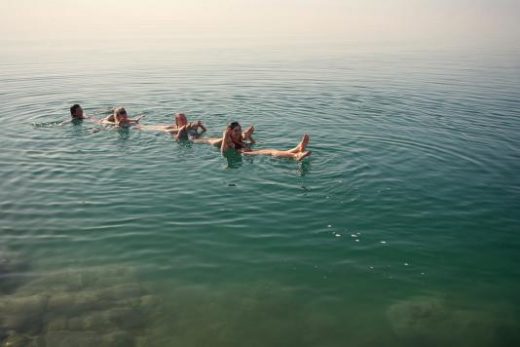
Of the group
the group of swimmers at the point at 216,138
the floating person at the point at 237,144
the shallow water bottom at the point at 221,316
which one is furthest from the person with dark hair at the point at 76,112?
the shallow water bottom at the point at 221,316

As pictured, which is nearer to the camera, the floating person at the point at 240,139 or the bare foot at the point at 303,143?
the bare foot at the point at 303,143

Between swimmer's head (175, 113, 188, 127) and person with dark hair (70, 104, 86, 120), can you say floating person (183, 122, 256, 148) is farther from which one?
person with dark hair (70, 104, 86, 120)

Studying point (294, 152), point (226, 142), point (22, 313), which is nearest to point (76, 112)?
point (226, 142)

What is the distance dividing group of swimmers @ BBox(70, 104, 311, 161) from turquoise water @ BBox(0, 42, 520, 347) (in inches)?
14.3

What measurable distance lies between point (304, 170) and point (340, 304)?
602cm

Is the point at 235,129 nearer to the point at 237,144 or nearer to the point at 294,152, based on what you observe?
the point at 237,144

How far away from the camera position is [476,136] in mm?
16938

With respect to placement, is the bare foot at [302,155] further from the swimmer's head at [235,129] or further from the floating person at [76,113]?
the floating person at [76,113]

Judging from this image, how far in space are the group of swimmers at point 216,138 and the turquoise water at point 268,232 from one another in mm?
364

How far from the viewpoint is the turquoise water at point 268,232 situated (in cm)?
728

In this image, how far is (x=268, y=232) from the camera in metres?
9.89

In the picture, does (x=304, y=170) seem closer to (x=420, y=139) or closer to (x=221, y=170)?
(x=221, y=170)

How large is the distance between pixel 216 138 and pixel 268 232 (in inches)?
292

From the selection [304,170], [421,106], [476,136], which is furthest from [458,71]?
[304,170]
